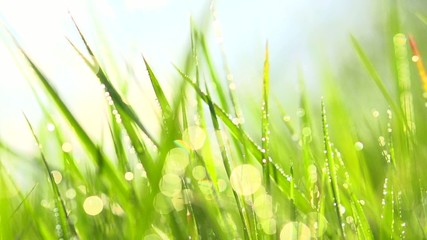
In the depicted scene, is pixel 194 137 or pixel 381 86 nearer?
pixel 194 137

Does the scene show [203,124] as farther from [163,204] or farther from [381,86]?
[381,86]

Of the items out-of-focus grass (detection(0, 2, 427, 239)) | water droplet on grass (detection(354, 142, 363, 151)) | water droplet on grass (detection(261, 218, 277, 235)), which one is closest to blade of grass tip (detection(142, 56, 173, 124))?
out-of-focus grass (detection(0, 2, 427, 239))

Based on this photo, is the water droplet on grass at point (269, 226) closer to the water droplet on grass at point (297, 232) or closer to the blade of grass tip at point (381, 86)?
the water droplet on grass at point (297, 232)

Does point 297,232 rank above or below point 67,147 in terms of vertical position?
below

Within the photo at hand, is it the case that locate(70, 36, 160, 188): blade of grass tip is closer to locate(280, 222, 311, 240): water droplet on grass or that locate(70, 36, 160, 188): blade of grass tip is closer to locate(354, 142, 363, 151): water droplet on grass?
locate(280, 222, 311, 240): water droplet on grass

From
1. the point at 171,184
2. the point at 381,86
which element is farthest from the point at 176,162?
the point at 381,86

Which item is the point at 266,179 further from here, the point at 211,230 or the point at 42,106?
the point at 42,106
